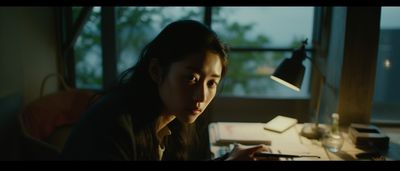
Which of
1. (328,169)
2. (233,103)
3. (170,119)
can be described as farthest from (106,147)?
(233,103)

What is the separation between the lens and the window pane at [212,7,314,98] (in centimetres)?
311

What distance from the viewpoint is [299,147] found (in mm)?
1899

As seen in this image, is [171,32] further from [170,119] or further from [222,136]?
[222,136]

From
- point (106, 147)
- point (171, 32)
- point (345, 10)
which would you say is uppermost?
point (345, 10)

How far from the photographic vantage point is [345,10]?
7.39 ft

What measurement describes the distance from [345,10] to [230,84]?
1.27m

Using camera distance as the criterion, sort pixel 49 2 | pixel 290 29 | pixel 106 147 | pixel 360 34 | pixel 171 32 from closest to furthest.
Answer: pixel 49 2
pixel 106 147
pixel 171 32
pixel 360 34
pixel 290 29

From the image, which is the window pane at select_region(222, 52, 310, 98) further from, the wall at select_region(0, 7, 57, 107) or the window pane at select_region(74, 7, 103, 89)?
the wall at select_region(0, 7, 57, 107)

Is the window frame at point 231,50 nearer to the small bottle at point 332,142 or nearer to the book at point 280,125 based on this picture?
the book at point 280,125

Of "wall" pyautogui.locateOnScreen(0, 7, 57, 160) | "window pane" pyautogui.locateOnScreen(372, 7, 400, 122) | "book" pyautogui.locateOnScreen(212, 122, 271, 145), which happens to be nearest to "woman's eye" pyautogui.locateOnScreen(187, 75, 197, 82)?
"book" pyautogui.locateOnScreen(212, 122, 271, 145)

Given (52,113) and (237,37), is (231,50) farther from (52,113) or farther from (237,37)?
(52,113)

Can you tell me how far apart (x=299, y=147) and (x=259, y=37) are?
4.75ft

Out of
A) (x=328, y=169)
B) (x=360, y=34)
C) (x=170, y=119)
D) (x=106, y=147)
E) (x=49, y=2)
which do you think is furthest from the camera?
(x=360, y=34)

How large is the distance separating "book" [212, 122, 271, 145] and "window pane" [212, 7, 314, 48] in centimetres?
114
